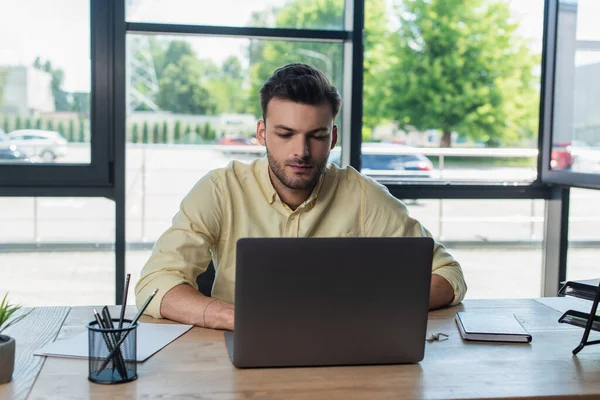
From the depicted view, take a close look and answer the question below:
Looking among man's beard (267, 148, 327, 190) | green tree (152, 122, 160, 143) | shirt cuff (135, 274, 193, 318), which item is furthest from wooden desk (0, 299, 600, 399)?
green tree (152, 122, 160, 143)

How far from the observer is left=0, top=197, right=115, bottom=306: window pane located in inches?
124

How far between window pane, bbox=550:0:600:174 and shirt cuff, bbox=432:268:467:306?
1.56 m

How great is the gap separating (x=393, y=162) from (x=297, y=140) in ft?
5.20

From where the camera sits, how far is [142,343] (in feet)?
4.82

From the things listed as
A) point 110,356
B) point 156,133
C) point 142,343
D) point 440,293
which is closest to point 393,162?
point 156,133

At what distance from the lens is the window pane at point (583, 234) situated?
3.46 m

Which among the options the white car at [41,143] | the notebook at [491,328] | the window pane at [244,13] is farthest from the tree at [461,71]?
the notebook at [491,328]

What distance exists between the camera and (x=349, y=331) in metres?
1.31

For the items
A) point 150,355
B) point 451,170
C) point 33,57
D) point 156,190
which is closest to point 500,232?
point 451,170

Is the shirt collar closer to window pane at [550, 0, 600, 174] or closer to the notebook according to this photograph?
the notebook

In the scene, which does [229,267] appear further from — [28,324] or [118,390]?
[118,390]

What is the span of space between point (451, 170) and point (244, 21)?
1.21 metres

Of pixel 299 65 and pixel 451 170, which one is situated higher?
pixel 299 65

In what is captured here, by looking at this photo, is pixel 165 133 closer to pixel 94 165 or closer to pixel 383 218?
pixel 94 165
